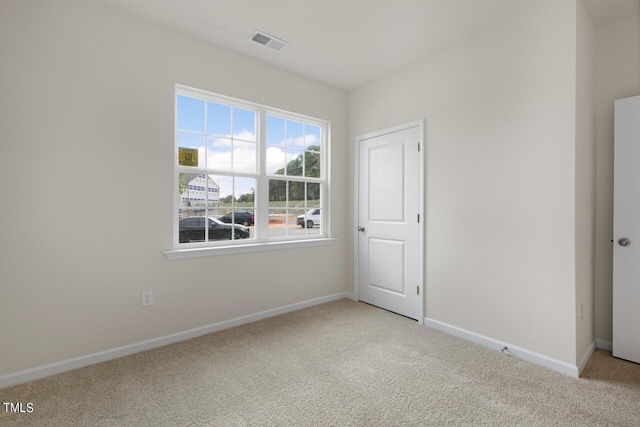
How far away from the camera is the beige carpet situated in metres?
1.74

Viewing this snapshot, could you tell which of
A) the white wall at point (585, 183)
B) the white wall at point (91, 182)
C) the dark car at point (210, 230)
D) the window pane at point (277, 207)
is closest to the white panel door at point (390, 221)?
the window pane at point (277, 207)

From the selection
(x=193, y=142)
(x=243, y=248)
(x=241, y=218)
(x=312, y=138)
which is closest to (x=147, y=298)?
(x=243, y=248)

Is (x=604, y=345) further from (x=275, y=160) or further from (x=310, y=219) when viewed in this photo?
(x=275, y=160)

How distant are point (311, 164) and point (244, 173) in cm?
92

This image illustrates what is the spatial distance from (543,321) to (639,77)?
6.66 ft

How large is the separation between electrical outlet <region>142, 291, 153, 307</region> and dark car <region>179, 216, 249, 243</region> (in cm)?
51

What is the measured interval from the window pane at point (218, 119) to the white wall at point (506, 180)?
1887 mm

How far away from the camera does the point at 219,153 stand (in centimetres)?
308

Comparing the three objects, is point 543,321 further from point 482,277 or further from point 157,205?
point 157,205

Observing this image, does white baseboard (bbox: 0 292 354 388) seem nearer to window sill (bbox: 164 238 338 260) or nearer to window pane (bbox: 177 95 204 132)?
window sill (bbox: 164 238 338 260)

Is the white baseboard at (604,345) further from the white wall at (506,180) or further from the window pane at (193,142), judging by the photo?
the window pane at (193,142)

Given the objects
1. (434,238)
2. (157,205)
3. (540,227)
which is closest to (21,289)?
(157,205)

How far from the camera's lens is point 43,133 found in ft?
7.04

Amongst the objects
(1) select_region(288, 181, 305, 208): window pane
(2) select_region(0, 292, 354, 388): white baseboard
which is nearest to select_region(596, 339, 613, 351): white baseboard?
(2) select_region(0, 292, 354, 388): white baseboard
